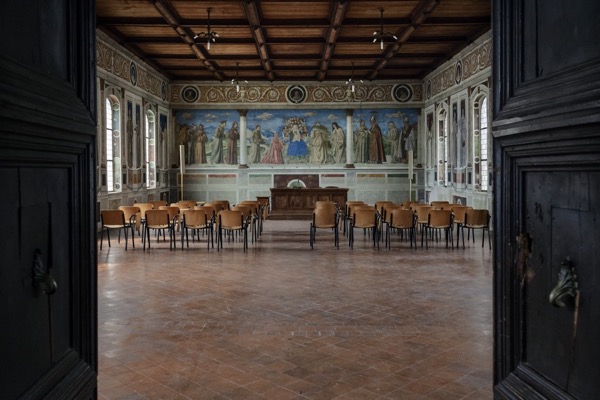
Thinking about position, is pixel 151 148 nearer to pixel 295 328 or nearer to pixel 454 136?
pixel 454 136

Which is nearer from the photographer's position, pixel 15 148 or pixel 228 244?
pixel 15 148

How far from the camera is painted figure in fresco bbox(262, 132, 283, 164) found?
23641mm

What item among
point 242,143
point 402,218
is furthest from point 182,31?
point 242,143

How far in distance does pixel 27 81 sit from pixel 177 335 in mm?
4132

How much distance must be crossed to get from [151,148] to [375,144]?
30.8 ft

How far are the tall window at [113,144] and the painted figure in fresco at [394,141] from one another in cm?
1164

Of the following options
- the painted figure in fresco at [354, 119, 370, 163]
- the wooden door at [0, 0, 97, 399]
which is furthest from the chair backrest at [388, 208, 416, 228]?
the painted figure in fresco at [354, 119, 370, 163]

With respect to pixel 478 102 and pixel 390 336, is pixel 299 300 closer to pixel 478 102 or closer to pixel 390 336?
pixel 390 336

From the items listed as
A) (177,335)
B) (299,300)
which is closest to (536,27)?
(177,335)

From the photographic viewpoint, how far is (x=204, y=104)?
23.5 meters

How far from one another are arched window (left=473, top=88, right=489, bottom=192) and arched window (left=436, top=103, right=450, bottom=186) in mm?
3157

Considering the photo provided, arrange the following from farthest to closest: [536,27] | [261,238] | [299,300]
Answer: [261,238] → [299,300] → [536,27]

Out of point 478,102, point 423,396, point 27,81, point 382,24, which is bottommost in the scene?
point 423,396

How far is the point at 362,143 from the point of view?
77.5 ft
